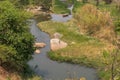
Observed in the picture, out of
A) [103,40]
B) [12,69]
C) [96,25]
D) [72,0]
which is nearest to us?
[12,69]

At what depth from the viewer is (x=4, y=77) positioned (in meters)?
32.3

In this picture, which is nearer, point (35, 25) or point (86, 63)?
point (86, 63)

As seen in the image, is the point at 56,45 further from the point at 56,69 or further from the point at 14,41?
the point at 14,41

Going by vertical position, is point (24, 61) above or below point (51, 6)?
above

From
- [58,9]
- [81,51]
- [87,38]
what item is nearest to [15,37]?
[81,51]

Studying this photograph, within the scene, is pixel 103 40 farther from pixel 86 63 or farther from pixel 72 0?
pixel 72 0

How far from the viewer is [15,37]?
33.5m

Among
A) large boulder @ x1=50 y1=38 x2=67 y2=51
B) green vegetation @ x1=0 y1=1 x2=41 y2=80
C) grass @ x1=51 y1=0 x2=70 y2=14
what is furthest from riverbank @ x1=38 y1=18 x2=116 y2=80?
grass @ x1=51 y1=0 x2=70 y2=14

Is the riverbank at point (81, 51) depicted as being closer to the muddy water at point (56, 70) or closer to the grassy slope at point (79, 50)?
the grassy slope at point (79, 50)

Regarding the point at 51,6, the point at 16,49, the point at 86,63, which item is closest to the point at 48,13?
the point at 51,6

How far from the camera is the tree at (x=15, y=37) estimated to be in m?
33.3

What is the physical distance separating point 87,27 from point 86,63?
16523 millimetres

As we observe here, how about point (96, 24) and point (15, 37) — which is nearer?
point (15, 37)

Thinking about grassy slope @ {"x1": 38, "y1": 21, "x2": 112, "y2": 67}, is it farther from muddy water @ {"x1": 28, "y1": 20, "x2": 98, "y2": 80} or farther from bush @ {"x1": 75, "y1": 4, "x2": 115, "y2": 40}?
bush @ {"x1": 75, "y1": 4, "x2": 115, "y2": 40}
